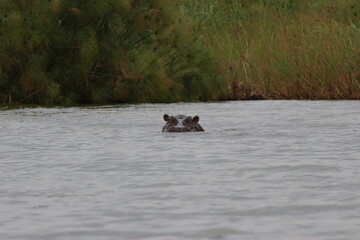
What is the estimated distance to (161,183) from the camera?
712cm

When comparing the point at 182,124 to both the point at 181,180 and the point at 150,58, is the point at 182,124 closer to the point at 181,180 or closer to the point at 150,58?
the point at 181,180

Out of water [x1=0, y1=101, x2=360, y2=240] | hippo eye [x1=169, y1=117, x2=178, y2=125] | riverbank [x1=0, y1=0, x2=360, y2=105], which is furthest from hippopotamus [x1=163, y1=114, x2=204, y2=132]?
riverbank [x1=0, y1=0, x2=360, y2=105]

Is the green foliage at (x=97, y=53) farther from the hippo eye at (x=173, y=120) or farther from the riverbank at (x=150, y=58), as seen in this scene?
the hippo eye at (x=173, y=120)

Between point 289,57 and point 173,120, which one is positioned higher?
point 289,57

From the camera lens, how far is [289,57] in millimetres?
19797

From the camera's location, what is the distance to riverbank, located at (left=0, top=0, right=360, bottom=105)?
19.2 m

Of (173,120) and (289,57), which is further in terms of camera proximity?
(289,57)

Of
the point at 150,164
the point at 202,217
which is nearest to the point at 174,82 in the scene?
the point at 150,164

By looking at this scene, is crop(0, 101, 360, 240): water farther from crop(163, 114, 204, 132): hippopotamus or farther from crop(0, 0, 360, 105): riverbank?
crop(0, 0, 360, 105): riverbank

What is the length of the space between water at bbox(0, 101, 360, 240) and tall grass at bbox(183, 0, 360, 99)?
5.90m

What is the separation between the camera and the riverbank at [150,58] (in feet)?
63.1

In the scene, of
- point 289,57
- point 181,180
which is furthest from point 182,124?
point 289,57

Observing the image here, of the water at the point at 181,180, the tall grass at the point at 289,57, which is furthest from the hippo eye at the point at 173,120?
the tall grass at the point at 289,57

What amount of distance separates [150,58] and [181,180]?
13.0 metres
